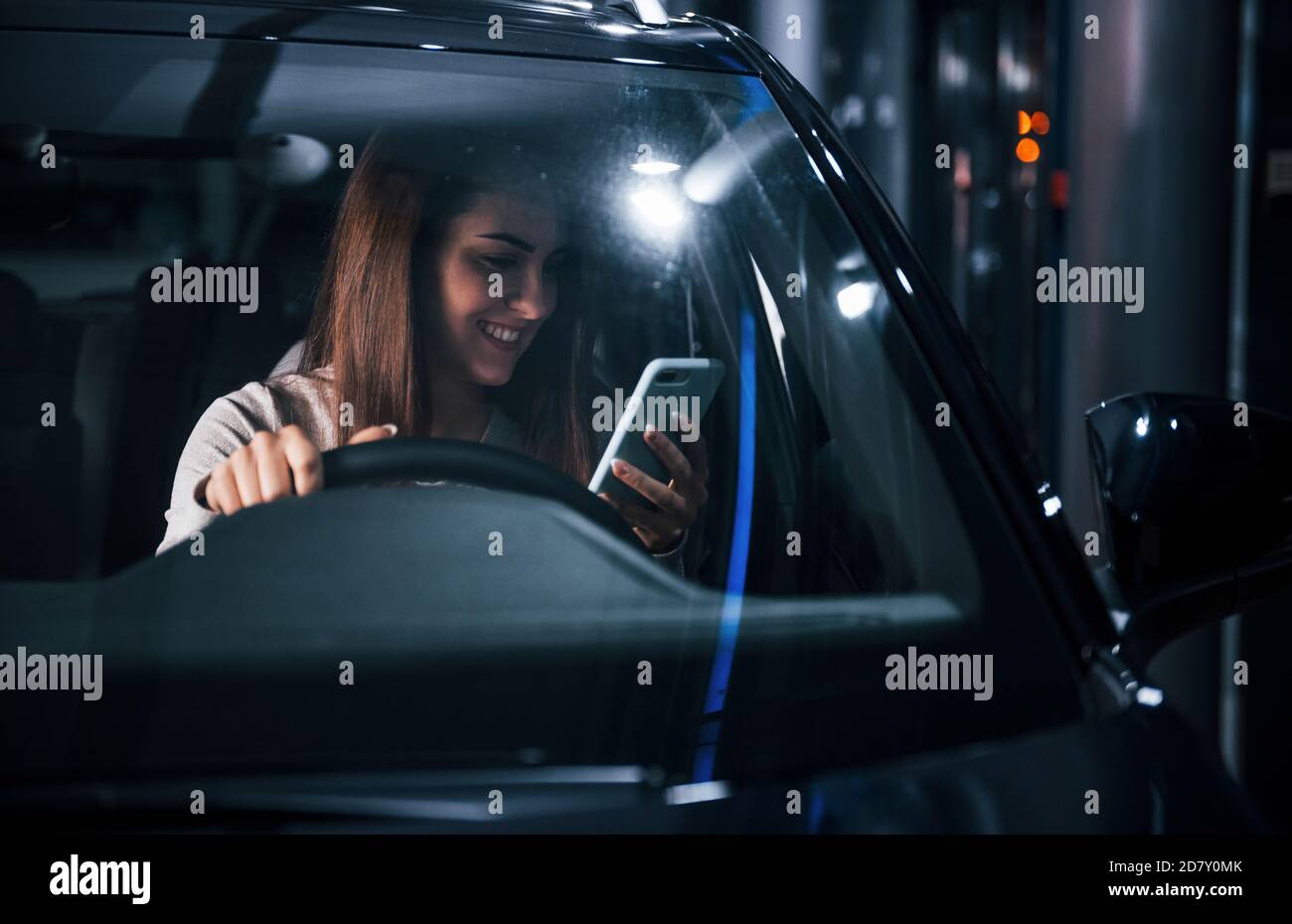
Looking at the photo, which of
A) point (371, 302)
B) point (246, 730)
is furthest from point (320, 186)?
point (246, 730)

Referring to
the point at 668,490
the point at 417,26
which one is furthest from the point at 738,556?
the point at 417,26

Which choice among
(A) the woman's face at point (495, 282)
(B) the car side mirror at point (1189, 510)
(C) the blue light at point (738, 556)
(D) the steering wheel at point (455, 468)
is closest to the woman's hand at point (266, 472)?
(D) the steering wheel at point (455, 468)

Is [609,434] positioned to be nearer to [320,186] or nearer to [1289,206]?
[320,186]

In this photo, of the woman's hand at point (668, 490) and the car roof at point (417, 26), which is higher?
the car roof at point (417, 26)

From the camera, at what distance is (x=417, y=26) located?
1.18 meters

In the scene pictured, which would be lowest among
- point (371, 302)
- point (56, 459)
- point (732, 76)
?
point (56, 459)

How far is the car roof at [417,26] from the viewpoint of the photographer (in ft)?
3.72

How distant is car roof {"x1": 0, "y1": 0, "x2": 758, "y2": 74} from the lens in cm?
113

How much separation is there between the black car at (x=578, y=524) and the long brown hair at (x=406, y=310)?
21mm

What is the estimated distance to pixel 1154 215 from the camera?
10.6 feet

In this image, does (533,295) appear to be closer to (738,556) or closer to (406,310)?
(406,310)

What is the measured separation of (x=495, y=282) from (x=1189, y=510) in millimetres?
624

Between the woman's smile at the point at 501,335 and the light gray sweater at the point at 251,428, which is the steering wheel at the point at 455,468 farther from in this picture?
the woman's smile at the point at 501,335
